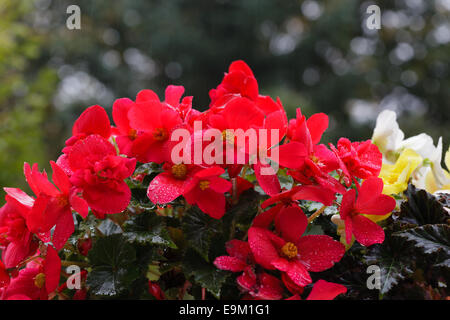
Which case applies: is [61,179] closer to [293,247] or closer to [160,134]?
[160,134]

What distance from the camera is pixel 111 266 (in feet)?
1.47

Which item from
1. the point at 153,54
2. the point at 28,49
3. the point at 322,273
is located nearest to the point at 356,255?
the point at 322,273

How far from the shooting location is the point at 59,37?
5.82 metres

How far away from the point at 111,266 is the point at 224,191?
153 millimetres

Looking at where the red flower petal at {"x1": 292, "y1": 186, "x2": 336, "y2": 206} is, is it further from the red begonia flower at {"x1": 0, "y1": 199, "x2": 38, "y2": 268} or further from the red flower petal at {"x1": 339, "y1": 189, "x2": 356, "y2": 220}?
the red begonia flower at {"x1": 0, "y1": 199, "x2": 38, "y2": 268}

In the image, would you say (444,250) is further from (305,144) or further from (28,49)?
(28,49)

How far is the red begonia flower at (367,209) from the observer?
1.35 ft

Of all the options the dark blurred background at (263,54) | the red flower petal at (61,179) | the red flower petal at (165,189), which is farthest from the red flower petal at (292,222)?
the dark blurred background at (263,54)

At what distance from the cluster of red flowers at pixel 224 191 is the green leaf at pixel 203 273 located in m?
0.02

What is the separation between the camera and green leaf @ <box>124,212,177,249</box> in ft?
1.39

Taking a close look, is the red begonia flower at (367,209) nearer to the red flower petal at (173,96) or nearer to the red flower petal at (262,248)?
the red flower petal at (262,248)

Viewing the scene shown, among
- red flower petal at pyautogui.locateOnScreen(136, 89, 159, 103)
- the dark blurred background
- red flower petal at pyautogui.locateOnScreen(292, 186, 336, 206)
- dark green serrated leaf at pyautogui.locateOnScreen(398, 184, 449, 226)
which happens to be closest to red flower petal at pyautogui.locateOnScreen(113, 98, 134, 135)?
red flower petal at pyautogui.locateOnScreen(136, 89, 159, 103)

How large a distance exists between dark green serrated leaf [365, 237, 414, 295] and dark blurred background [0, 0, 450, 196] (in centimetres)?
421

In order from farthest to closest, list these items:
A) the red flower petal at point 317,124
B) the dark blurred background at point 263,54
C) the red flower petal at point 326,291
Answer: the dark blurred background at point 263,54
the red flower petal at point 317,124
the red flower petal at point 326,291
